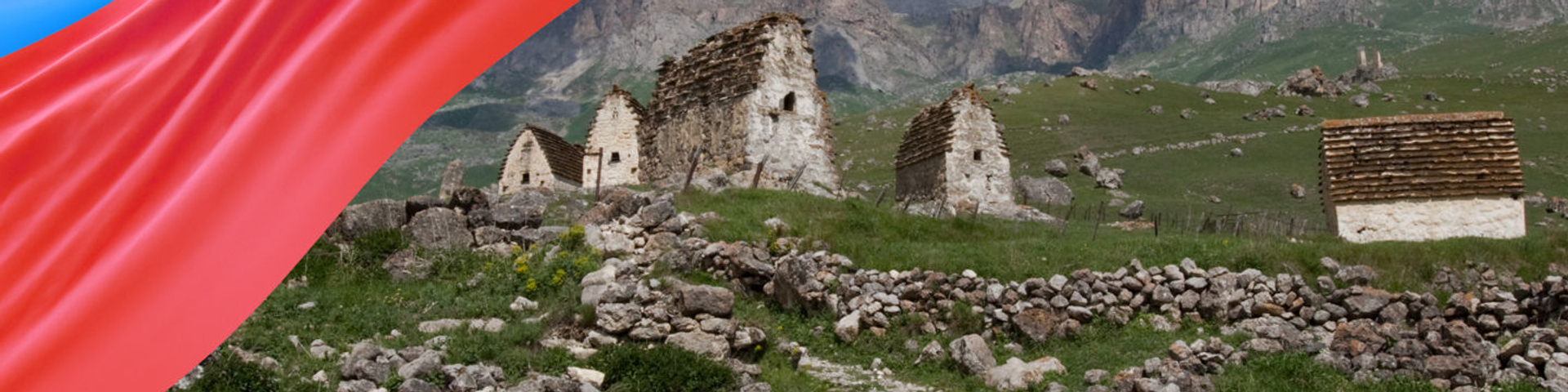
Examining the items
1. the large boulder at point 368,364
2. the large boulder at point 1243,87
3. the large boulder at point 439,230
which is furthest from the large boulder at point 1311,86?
the large boulder at point 368,364

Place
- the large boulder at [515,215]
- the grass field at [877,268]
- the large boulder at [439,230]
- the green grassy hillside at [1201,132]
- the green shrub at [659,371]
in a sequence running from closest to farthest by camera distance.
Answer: the green shrub at [659,371] < the grass field at [877,268] < the large boulder at [439,230] < the large boulder at [515,215] < the green grassy hillside at [1201,132]

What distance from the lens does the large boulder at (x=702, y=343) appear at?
1242 cm

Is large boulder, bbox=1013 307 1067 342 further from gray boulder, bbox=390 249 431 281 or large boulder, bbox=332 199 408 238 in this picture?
large boulder, bbox=332 199 408 238

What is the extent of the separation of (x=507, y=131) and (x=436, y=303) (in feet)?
445

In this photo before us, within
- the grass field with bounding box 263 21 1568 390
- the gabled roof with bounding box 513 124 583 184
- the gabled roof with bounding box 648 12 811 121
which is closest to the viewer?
the grass field with bounding box 263 21 1568 390

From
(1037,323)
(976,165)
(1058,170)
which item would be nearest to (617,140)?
(976,165)

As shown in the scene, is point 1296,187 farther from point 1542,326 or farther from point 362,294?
point 362,294

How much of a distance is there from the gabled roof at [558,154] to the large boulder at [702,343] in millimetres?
22379

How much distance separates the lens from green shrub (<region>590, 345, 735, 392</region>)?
11.0 meters

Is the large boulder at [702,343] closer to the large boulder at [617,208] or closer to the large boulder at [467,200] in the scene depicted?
the large boulder at [617,208]

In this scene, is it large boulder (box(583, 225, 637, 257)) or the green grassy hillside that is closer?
large boulder (box(583, 225, 637, 257))

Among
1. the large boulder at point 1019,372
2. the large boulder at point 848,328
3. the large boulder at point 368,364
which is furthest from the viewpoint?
the large boulder at point 848,328

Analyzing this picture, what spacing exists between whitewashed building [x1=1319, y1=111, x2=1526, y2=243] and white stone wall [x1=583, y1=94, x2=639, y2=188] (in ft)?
62.5

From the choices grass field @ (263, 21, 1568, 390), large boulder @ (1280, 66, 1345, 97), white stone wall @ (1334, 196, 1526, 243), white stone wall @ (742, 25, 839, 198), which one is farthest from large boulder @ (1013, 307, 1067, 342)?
large boulder @ (1280, 66, 1345, 97)
